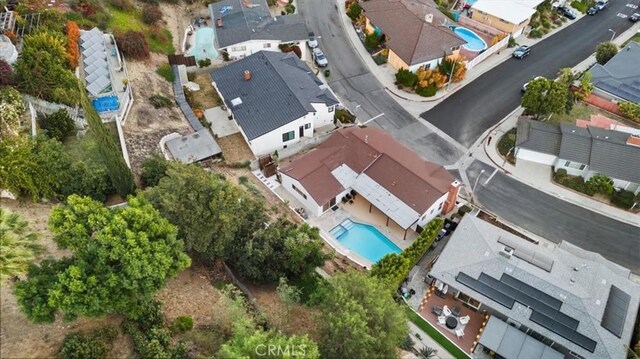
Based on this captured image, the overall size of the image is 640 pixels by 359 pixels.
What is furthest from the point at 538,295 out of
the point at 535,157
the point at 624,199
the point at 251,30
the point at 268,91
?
the point at 251,30

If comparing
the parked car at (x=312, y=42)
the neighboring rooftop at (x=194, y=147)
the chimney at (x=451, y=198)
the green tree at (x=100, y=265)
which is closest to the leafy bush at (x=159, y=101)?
the neighboring rooftop at (x=194, y=147)

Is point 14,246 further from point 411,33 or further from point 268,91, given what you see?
point 411,33

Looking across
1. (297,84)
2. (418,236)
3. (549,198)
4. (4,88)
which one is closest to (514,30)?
(549,198)

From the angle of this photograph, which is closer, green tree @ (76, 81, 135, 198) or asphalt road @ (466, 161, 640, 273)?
green tree @ (76, 81, 135, 198)

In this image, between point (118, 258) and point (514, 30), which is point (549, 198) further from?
point (118, 258)

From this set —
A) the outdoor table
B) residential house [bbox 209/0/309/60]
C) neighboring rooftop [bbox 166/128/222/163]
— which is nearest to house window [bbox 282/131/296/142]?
neighboring rooftop [bbox 166/128/222/163]

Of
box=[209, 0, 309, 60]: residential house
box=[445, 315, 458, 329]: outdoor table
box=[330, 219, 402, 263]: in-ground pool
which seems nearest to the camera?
box=[445, 315, 458, 329]: outdoor table

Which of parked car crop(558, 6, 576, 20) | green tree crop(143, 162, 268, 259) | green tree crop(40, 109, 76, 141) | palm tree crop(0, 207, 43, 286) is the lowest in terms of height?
parked car crop(558, 6, 576, 20)

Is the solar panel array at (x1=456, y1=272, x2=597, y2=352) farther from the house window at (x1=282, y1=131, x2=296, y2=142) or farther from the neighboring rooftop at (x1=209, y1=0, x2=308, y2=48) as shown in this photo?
the neighboring rooftop at (x1=209, y1=0, x2=308, y2=48)
